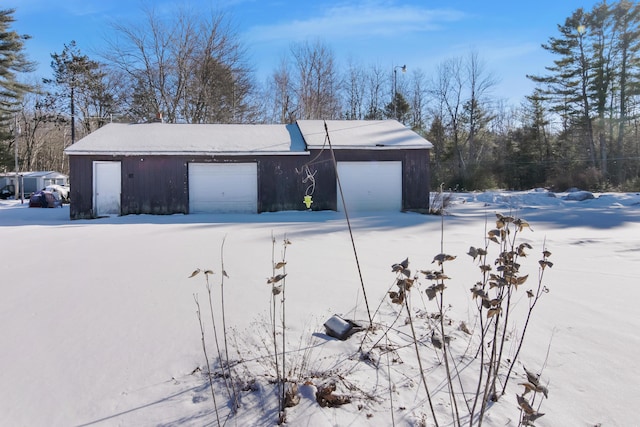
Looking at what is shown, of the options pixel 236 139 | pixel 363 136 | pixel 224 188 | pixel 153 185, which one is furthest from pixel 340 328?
pixel 363 136

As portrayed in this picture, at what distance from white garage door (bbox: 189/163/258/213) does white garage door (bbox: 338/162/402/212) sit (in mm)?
3227

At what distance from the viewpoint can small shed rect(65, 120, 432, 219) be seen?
13.7m

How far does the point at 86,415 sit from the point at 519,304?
3615mm

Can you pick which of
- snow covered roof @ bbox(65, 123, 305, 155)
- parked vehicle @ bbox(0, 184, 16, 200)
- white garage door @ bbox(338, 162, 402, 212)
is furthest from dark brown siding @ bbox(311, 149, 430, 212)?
parked vehicle @ bbox(0, 184, 16, 200)

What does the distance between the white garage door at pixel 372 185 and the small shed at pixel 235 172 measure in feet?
0.12

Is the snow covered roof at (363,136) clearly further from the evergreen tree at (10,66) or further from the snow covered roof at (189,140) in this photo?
the evergreen tree at (10,66)

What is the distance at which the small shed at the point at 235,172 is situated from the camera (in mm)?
13656

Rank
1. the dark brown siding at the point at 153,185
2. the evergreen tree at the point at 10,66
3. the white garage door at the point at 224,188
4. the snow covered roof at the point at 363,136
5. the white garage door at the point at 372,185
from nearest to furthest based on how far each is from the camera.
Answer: the dark brown siding at the point at 153,185, the white garage door at the point at 224,188, the snow covered roof at the point at 363,136, the white garage door at the point at 372,185, the evergreen tree at the point at 10,66

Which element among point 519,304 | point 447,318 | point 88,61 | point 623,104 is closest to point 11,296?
point 447,318

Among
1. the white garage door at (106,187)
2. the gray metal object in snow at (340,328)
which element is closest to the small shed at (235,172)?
the white garage door at (106,187)

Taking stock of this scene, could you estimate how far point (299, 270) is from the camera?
505cm

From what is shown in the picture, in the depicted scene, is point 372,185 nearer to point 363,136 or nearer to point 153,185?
point 363,136

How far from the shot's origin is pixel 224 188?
14.3m

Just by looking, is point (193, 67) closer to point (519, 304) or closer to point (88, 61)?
point (88, 61)
